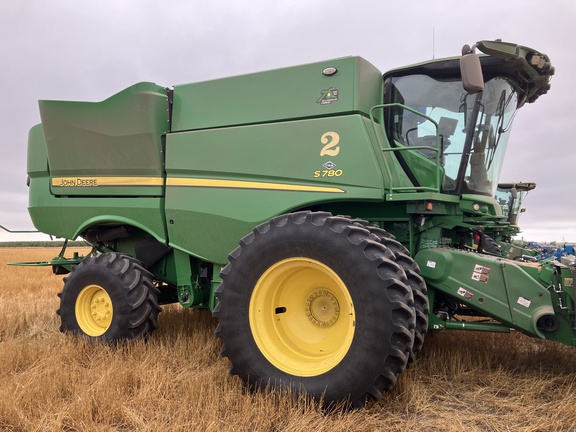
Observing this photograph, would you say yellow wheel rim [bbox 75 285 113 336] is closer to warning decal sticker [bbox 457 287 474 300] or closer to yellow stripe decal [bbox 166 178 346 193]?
yellow stripe decal [bbox 166 178 346 193]

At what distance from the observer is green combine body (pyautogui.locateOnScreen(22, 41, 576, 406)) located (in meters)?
3.25

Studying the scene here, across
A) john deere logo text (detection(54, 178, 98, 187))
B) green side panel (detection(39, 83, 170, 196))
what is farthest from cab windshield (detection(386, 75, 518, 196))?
john deere logo text (detection(54, 178, 98, 187))

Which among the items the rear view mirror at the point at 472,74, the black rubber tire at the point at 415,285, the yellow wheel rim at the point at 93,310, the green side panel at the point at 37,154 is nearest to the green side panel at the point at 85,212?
the green side panel at the point at 37,154

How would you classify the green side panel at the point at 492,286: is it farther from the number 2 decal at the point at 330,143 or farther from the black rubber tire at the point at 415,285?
the number 2 decal at the point at 330,143

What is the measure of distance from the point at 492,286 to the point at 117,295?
11.7 feet

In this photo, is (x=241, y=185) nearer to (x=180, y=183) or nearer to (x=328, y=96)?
(x=180, y=183)

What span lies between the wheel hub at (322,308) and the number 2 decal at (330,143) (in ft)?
4.22

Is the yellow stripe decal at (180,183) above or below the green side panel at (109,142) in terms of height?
below

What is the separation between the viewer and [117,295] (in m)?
4.71

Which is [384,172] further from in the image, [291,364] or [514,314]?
[291,364]

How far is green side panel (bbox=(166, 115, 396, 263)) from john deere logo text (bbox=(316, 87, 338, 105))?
0.61 feet

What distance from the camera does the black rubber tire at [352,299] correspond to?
2.91 meters

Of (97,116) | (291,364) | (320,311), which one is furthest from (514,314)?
(97,116)

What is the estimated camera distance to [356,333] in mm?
2996
